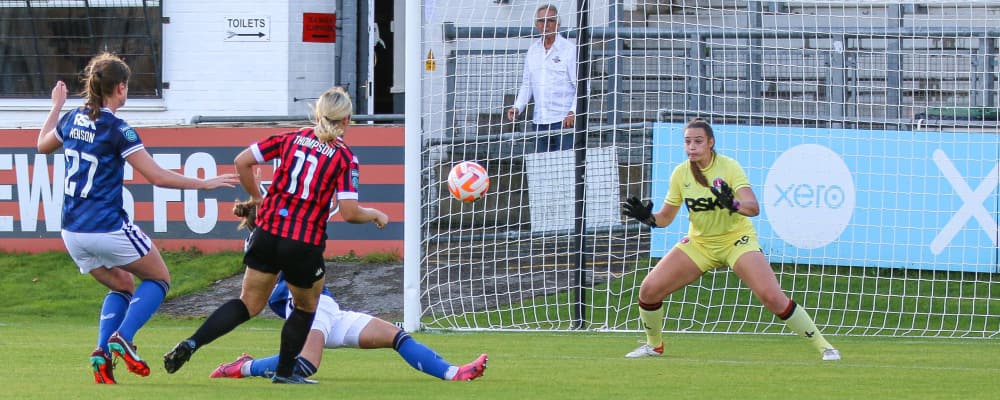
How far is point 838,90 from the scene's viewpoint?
13.6 m

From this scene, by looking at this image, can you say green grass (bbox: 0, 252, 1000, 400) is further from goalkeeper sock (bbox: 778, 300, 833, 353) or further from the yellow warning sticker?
the yellow warning sticker

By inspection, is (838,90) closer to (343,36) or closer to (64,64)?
(343,36)

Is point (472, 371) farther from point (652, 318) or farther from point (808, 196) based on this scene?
point (808, 196)

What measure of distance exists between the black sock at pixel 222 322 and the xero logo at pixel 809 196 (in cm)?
721

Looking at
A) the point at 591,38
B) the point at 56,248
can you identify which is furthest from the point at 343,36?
the point at 591,38

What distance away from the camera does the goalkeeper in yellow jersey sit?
30.8 feet

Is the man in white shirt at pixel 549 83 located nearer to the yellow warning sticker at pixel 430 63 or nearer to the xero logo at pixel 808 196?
the yellow warning sticker at pixel 430 63

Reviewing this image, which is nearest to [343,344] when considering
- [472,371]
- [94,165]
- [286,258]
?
[472,371]

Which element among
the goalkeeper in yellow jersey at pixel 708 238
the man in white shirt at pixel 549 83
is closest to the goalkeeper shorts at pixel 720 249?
the goalkeeper in yellow jersey at pixel 708 238

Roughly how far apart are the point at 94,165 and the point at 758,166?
744 cm

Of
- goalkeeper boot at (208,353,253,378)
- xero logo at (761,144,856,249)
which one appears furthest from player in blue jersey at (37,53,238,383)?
xero logo at (761,144,856,249)

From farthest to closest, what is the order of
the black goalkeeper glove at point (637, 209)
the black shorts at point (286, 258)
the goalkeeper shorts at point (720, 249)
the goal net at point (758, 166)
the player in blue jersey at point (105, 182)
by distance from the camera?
1. the goal net at point (758, 166)
2. the goalkeeper shorts at point (720, 249)
3. the black goalkeeper glove at point (637, 209)
4. the player in blue jersey at point (105, 182)
5. the black shorts at point (286, 258)

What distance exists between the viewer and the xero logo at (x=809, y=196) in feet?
43.4

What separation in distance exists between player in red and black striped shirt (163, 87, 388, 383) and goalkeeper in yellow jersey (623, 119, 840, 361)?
8.91 ft
